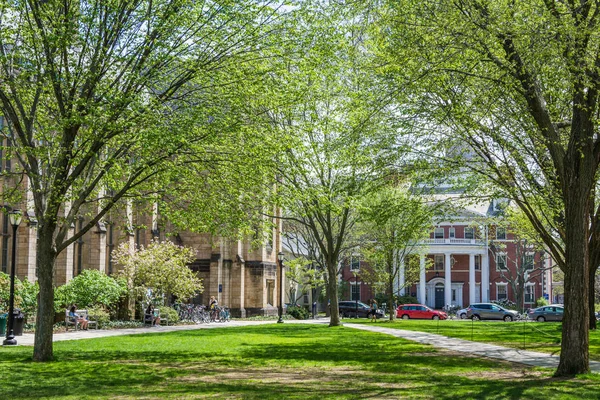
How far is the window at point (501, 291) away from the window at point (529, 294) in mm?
2605

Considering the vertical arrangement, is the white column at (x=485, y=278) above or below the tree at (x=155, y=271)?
below

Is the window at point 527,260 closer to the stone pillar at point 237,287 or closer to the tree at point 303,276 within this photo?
the tree at point 303,276

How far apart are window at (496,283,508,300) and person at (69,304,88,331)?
6375 centimetres

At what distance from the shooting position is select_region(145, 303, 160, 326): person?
37.7 metres

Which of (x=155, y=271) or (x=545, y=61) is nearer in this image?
(x=545, y=61)

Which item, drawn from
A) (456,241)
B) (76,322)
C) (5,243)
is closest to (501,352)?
(76,322)

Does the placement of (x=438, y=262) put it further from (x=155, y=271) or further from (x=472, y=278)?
(x=155, y=271)

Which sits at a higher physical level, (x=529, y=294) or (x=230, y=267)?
(x=230, y=267)

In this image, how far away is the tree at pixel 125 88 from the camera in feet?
49.7

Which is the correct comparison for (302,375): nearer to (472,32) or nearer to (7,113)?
(472,32)

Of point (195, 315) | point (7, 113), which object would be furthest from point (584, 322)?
point (195, 315)

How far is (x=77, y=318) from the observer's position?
31.1 meters

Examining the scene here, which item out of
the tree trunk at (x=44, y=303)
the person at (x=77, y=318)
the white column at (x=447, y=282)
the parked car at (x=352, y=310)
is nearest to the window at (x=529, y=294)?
the white column at (x=447, y=282)

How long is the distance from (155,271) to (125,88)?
79.9 feet
